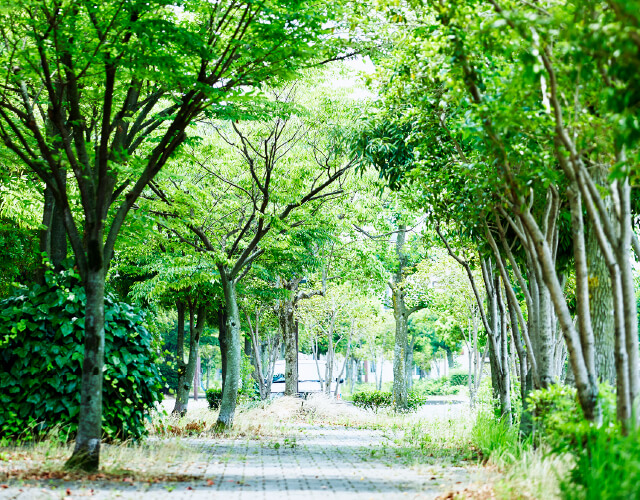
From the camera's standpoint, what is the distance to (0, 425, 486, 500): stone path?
6254mm

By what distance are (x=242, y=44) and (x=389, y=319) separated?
40.3 m

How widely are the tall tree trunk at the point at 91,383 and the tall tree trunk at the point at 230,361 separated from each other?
701cm

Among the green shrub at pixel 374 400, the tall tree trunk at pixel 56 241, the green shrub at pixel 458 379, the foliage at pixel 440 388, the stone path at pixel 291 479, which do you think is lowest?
the foliage at pixel 440 388

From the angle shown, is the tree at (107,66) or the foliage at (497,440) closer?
the tree at (107,66)

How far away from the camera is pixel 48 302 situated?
33.2 feet

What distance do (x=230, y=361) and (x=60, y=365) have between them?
5620 millimetres

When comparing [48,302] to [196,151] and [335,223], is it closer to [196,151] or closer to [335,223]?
[196,151]

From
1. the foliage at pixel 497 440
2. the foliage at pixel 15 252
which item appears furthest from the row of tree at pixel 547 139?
the foliage at pixel 15 252

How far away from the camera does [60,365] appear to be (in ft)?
31.4

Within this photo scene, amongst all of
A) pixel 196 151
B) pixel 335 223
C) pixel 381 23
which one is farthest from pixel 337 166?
pixel 381 23

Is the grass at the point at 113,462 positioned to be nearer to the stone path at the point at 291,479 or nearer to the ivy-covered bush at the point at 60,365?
the stone path at the point at 291,479

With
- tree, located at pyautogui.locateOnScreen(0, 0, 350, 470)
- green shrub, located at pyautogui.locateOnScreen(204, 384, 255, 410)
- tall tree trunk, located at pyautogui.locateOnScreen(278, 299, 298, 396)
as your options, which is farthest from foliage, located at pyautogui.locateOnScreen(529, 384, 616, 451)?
green shrub, located at pyautogui.locateOnScreen(204, 384, 255, 410)

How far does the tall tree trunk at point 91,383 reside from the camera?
7.29 m

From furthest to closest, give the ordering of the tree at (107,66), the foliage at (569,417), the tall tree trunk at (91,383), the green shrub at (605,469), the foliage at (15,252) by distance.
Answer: the foliage at (15,252)
the tree at (107,66)
the tall tree trunk at (91,383)
the foliage at (569,417)
the green shrub at (605,469)
